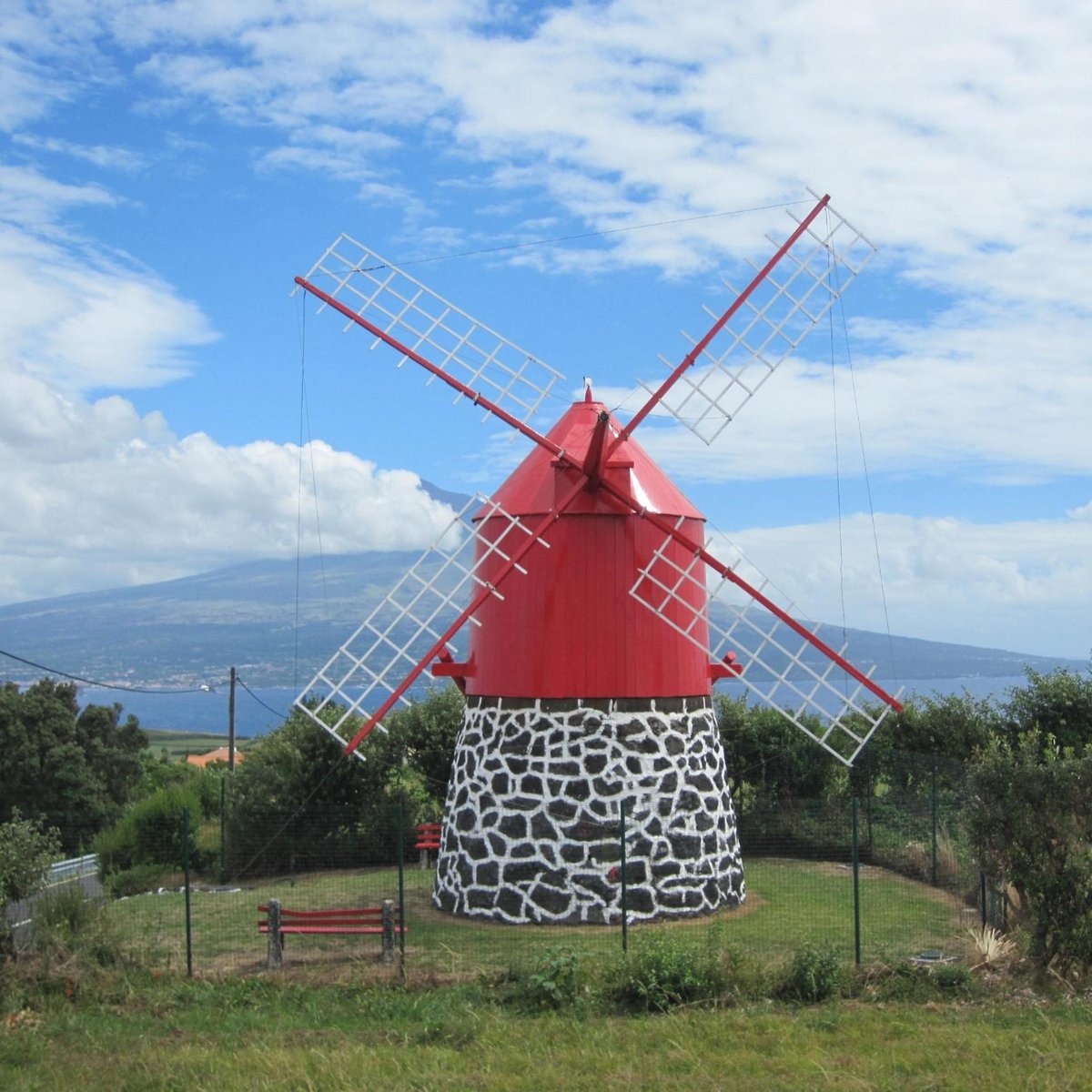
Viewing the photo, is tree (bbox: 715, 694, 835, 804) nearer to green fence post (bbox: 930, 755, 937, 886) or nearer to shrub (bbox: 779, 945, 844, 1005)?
green fence post (bbox: 930, 755, 937, 886)

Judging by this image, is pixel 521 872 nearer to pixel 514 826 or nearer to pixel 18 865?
pixel 514 826

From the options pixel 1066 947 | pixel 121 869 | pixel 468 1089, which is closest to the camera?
pixel 468 1089

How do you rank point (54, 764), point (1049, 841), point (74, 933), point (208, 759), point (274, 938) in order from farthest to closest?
point (208, 759) → point (54, 764) → point (274, 938) → point (74, 933) → point (1049, 841)

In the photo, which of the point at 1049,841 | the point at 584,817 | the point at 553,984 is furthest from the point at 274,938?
the point at 1049,841

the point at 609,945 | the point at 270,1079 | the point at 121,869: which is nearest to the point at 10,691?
the point at 121,869

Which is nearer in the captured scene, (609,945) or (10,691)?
(609,945)

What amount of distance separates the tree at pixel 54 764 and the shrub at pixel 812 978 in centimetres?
2317

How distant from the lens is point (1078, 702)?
22250 millimetres

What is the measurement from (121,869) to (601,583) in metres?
10.9

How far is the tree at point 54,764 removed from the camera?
31.1 meters

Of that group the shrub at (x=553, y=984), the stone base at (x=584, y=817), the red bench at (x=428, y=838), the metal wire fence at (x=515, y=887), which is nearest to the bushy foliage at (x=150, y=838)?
the metal wire fence at (x=515, y=887)

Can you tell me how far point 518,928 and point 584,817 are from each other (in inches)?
58.2

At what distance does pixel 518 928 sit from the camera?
14.8m

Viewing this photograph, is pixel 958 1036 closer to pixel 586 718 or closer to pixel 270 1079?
Answer: pixel 270 1079
